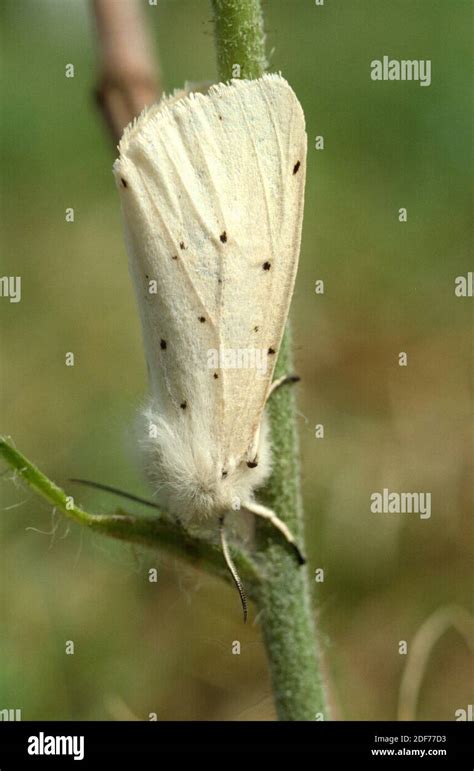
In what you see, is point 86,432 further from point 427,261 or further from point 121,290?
point 427,261

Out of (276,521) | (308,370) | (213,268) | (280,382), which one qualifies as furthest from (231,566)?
(308,370)

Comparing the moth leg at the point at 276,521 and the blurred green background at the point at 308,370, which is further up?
the blurred green background at the point at 308,370

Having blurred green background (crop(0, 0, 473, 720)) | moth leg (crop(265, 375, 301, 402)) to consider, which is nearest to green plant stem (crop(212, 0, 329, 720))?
moth leg (crop(265, 375, 301, 402))

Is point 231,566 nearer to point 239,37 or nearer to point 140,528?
point 140,528

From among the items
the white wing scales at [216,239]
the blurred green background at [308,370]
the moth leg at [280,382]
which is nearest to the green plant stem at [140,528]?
the white wing scales at [216,239]

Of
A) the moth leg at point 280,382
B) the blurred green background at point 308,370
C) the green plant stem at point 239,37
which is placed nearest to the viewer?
the green plant stem at point 239,37

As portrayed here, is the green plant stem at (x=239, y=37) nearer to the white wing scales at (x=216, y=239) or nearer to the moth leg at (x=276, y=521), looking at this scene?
the white wing scales at (x=216, y=239)

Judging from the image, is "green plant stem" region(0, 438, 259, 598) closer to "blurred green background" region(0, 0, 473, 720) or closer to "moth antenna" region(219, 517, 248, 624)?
"moth antenna" region(219, 517, 248, 624)
